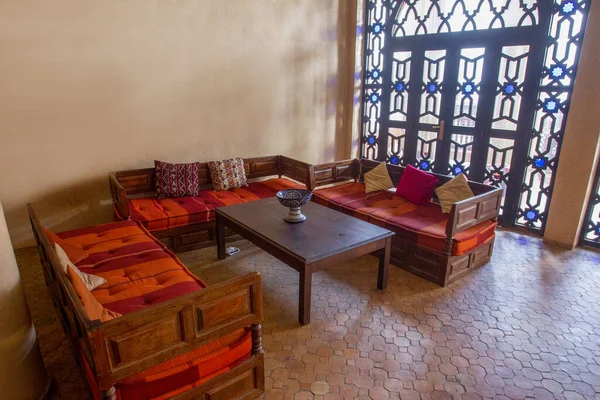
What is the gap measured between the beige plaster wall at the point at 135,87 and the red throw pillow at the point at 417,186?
1801 mm

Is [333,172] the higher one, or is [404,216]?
[333,172]

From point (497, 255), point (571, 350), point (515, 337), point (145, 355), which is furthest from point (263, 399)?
point (497, 255)

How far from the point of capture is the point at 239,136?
476 centimetres

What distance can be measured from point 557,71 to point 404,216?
210 cm

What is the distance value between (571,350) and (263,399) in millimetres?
1939

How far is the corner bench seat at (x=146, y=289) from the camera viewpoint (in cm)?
166

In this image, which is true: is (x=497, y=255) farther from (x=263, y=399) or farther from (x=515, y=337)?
(x=263, y=399)

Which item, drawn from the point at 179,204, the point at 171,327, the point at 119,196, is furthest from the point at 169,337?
the point at 179,204

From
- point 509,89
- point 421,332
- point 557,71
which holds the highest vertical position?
point 557,71

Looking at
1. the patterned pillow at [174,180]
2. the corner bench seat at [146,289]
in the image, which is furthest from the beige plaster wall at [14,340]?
the patterned pillow at [174,180]

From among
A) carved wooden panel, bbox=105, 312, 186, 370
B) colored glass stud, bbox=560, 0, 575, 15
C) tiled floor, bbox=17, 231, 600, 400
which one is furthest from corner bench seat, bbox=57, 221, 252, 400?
colored glass stud, bbox=560, 0, 575, 15

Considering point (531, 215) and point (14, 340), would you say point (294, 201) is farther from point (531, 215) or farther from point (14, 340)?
point (531, 215)

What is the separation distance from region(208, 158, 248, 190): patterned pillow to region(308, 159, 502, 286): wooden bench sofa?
3.47 feet

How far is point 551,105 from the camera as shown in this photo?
3867 millimetres
